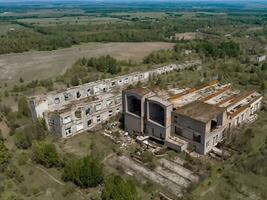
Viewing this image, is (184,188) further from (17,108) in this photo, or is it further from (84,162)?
(17,108)

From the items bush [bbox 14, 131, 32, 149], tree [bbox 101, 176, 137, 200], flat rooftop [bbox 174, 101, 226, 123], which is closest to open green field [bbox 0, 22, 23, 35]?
bush [bbox 14, 131, 32, 149]

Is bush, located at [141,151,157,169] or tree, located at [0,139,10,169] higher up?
tree, located at [0,139,10,169]

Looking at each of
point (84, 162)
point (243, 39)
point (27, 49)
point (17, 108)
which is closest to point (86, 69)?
point (17, 108)

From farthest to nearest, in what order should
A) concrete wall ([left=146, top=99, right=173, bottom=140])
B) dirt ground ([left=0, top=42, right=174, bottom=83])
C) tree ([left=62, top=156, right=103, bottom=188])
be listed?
dirt ground ([left=0, top=42, right=174, bottom=83]), concrete wall ([left=146, top=99, right=173, bottom=140]), tree ([left=62, top=156, right=103, bottom=188])

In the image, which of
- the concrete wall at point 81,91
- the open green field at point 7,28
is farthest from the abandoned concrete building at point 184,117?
the open green field at point 7,28

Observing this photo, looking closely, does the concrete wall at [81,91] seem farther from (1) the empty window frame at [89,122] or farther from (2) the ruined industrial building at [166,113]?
(1) the empty window frame at [89,122]

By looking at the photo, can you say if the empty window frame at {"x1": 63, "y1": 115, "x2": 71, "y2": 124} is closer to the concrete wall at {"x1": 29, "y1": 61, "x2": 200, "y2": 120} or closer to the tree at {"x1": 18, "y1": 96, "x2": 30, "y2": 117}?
the concrete wall at {"x1": 29, "y1": 61, "x2": 200, "y2": 120}

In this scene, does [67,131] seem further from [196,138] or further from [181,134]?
[196,138]

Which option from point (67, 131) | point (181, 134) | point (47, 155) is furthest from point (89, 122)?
point (181, 134)

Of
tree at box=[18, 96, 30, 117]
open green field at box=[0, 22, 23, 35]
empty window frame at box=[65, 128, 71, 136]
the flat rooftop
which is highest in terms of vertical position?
open green field at box=[0, 22, 23, 35]
